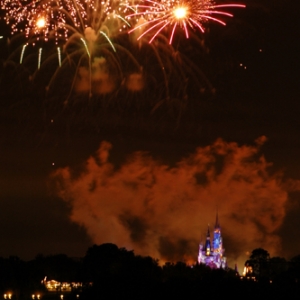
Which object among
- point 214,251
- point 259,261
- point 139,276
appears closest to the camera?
point 139,276

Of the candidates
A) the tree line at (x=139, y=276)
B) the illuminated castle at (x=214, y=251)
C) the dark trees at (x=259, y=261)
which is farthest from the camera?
the illuminated castle at (x=214, y=251)

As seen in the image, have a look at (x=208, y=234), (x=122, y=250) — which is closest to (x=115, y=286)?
(x=122, y=250)

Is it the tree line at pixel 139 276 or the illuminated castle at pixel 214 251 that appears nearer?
the tree line at pixel 139 276

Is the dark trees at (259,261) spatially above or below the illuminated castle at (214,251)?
below

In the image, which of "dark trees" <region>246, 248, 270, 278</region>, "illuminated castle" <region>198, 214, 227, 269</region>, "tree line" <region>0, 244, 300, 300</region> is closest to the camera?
"tree line" <region>0, 244, 300, 300</region>

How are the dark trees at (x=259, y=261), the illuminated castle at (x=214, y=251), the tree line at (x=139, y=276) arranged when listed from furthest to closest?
the illuminated castle at (x=214, y=251), the dark trees at (x=259, y=261), the tree line at (x=139, y=276)

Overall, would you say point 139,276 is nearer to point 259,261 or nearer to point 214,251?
point 259,261

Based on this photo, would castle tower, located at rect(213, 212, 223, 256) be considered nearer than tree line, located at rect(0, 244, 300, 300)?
No

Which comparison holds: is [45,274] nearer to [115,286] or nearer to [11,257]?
[11,257]

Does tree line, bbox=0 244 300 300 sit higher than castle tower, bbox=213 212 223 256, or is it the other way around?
castle tower, bbox=213 212 223 256

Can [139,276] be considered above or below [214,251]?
below

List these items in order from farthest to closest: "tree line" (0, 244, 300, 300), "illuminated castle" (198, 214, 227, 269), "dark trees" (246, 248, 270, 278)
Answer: "illuminated castle" (198, 214, 227, 269)
"dark trees" (246, 248, 270, 278)
"tree line" (0, 244, 300, 300)

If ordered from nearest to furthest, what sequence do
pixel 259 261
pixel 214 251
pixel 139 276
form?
pixel 139 276, pixel 259 261, pixel 214 251

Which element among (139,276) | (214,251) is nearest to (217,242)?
(214,251)
